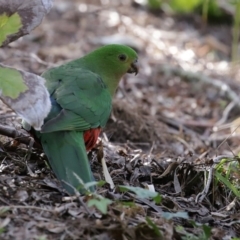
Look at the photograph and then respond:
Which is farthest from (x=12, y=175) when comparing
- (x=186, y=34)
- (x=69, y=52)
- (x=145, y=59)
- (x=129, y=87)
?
(x=186, y=34)

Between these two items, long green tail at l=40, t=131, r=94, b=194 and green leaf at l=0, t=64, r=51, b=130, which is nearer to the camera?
green leaf at l=0, t=64, r=51, b=130

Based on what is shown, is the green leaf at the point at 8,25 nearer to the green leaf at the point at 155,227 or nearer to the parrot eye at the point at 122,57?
the green leaf at the point at 155,227

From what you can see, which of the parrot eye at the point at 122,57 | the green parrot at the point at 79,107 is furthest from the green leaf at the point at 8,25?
the parrot eye at the point at 122,57

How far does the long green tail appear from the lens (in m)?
3.15

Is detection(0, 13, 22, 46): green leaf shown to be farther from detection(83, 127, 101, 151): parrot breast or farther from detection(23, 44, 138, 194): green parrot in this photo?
detection(83, 127, 101, 151): parrot breast

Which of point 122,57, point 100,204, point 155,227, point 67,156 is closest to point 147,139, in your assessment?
point 122,57

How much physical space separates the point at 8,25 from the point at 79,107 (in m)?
0.73

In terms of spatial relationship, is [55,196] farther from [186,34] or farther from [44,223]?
[186,34]

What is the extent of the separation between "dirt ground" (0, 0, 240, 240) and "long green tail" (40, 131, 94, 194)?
87 millimetres

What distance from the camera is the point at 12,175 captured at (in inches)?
130

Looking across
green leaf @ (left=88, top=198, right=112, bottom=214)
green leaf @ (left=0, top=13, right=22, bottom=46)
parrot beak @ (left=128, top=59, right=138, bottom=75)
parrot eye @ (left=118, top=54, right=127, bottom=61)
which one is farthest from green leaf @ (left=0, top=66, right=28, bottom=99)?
parrot beak @ (left=128, top=59, right=138, bottom=75)

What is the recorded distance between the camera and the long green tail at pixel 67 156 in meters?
3.15

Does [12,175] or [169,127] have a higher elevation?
[12,175]

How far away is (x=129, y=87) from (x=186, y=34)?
8.47 feet
